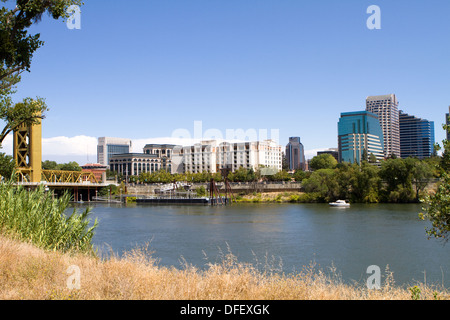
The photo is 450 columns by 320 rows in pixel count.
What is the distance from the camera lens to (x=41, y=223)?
16156 mm

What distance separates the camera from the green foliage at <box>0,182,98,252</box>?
15.4 metres

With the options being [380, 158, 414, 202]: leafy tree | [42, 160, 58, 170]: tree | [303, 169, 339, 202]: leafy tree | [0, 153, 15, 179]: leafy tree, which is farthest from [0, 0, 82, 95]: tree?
[42, 160, 58, 170]: tree

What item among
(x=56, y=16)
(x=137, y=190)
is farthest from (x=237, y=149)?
(x=56, y=16)

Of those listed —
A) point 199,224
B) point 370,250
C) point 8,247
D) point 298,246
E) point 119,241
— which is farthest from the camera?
point 199,224

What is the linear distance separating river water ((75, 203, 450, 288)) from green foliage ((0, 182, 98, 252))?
1.35 metres

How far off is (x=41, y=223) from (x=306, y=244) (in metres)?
23.4

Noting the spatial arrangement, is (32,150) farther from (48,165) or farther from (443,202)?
(443,202)

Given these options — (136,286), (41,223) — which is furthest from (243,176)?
(136,286)

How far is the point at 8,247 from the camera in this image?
12031mm

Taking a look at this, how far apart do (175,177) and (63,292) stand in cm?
14744

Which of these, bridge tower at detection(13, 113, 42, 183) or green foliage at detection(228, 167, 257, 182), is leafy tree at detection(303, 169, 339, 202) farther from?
bridge tower at detection(13, 113, 42, 183)

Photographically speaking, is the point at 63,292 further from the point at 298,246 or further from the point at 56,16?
the point at 298,246

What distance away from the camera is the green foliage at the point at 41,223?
1541 centimetres

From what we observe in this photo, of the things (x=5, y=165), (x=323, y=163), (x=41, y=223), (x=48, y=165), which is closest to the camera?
(x=41, y=223)
